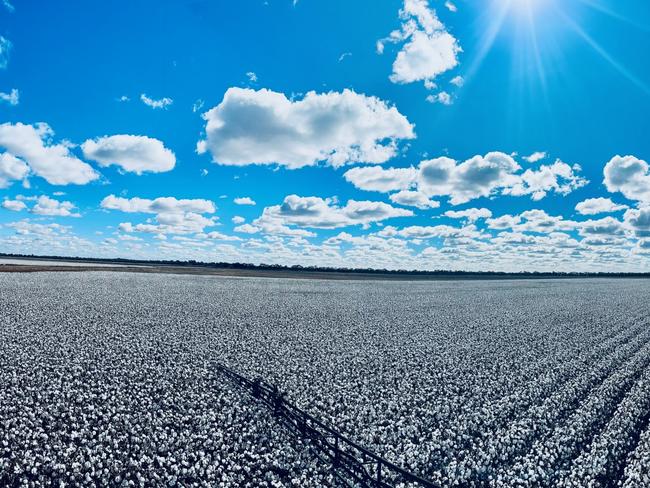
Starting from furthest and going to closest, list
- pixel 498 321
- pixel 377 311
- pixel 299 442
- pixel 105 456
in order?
pixel 377 311
pixel 498 321
pixel 299 442
pixel 105 456

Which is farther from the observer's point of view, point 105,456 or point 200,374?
point 200,374

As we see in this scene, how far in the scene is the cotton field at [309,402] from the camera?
31.7 feet

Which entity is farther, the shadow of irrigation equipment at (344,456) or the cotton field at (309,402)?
the cotton field at (309,402)

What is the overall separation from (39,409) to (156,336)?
11.5 meters

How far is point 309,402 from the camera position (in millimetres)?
13969

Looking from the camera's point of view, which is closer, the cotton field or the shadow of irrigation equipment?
the shadow of irrigation equipment

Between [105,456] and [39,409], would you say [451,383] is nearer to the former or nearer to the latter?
[105,456]

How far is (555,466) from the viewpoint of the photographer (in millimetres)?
10109

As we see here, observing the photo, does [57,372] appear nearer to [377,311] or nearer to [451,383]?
[451,383]

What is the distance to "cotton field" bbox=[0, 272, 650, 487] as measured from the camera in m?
9.66

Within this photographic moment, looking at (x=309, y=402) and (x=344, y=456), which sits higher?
(x=309, y=402)

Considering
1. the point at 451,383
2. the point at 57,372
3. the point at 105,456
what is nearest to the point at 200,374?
the point at 57,372

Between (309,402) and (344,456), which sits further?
(309,402)

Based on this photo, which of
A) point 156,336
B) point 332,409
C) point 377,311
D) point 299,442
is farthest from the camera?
point 377,311
